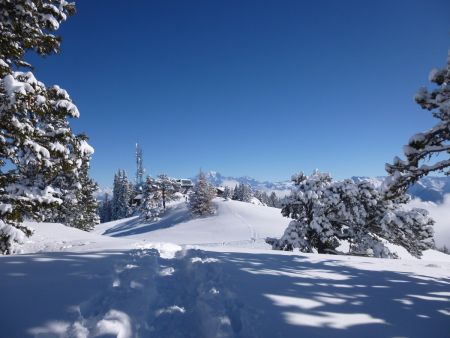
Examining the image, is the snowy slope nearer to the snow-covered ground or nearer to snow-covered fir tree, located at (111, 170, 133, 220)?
snow-covered fir tree, located at (111, 170, 133, 220)

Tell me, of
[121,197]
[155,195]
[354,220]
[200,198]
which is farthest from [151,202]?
[354,220]

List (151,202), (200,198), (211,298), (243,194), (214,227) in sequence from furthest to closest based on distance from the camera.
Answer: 1. (243,194)
2. (151,202)
3. (200,198)
4. (214,227)
5. (211,298)

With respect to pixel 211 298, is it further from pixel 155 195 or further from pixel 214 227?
pixel 155 195

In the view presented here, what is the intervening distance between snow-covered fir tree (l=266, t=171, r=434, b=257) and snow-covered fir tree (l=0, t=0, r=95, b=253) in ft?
49.5

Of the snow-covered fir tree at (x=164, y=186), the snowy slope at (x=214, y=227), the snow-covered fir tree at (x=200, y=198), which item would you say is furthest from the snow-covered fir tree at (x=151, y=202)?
the snow-covered fir tree at (x=200, y=198)

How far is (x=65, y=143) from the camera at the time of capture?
7.97m

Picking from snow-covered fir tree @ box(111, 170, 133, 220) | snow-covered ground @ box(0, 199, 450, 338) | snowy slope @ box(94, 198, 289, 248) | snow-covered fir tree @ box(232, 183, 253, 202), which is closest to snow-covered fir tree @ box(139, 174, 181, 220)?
snowy slope @ box(94, 198, 289, 248)

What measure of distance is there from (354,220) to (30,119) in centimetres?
1876

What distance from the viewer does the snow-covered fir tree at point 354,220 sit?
1789 centimetres

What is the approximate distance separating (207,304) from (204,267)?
2.57m

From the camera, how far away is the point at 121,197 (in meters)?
85.9

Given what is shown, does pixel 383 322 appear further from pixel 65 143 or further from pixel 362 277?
pixel 65 143

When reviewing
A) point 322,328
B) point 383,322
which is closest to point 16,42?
point 322,328

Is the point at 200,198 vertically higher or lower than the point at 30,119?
higher
